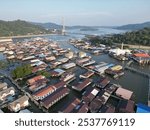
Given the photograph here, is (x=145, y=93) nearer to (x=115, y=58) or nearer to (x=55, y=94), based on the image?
(x=55, y=94)

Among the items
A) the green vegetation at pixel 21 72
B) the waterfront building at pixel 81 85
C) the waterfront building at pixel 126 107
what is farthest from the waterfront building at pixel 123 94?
the green vegetation at pixel 21 72

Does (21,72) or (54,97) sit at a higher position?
(21,72)

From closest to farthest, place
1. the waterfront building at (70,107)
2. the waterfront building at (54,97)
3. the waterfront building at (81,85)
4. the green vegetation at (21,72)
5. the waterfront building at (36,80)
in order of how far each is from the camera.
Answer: the waterfront building at (70,107), the waterfront building at (54,97), the waterfront building at (81,85), the waterfront building at (36,80), the green vegetation at (21,72)

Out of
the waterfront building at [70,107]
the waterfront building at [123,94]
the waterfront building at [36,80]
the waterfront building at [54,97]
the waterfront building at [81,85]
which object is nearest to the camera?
the waterfront building at [70,107]

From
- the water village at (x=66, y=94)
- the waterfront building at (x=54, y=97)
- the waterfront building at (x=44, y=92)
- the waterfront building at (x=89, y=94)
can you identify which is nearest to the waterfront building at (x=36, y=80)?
the water village at (x=66, y=94)

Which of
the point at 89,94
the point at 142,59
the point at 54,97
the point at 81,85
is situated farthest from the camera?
the point at 142,59

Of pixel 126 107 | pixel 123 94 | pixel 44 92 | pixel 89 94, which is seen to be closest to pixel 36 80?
pixel 44 92

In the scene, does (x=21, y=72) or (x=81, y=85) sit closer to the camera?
(x=81, y=85)

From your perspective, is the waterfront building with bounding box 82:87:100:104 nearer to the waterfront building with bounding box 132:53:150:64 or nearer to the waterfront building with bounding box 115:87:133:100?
the waterfront building with bounding box 115:87:133:100

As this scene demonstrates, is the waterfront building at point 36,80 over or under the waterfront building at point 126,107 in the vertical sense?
over

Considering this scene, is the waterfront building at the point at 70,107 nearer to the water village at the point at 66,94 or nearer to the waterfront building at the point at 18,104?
the water village at the point at 66,94

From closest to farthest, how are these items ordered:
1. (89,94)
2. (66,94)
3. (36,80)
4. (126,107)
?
(126,107) → (89,94) → (66,94) → (36,80)

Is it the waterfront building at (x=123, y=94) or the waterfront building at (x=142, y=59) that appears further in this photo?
the waterfront building at (x=142, y=59)

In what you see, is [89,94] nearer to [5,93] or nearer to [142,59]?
[5,93]
